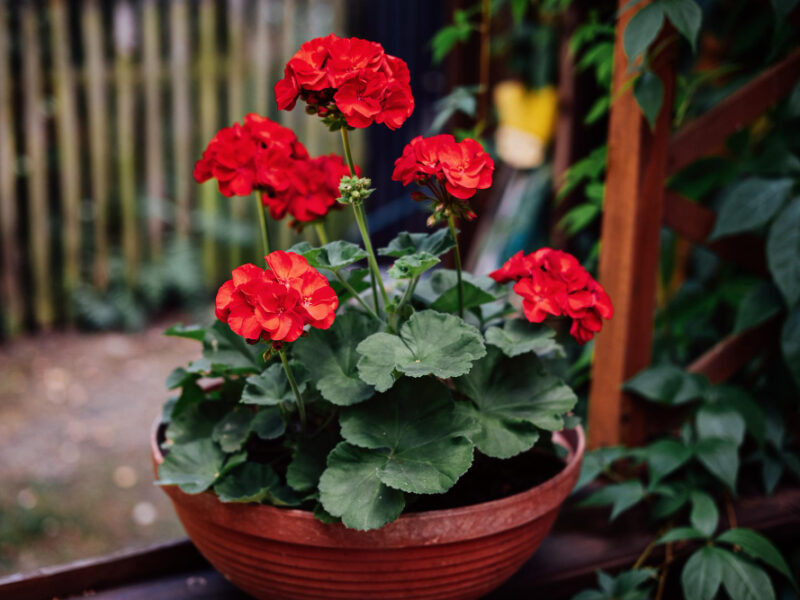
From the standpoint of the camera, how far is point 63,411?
2842 mm

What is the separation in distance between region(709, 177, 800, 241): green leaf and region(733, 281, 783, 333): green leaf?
5.2 inches

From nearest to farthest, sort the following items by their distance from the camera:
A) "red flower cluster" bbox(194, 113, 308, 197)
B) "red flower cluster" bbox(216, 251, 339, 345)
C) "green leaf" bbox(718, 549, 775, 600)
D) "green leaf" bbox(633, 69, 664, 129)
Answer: "red flower cluster" bbox(216, 251, 339, 345) < "red flower cluster" bbox(194, 113, 308, 197) < "green leaf" bbox(718, 549, 775, 600) < "green leaf" bbox(633, 69, 664, 129)

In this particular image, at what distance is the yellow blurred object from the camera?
8.19 feet

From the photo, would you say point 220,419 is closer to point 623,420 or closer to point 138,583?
point 138,583

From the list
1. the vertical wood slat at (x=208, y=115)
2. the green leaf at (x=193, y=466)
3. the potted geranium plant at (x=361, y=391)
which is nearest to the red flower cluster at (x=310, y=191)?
the potted geranium plant at (x=361, y=391)

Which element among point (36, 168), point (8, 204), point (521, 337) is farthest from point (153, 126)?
point (521, 337)

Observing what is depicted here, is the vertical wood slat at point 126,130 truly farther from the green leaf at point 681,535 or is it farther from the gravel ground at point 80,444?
the green leaf at point 681,535

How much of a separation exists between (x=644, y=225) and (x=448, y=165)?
2.01 feet

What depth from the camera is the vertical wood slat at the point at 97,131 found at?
349 centimetres

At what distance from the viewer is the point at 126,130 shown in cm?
365

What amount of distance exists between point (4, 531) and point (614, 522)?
→ 5.45ft

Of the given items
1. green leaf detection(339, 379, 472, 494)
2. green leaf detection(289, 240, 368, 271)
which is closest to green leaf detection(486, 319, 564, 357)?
green leaf detection(339, 379, 472, 494)

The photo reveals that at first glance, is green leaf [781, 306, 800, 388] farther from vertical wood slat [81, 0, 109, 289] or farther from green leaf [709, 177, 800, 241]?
vertical wood slat [81, 0, 109, 289]

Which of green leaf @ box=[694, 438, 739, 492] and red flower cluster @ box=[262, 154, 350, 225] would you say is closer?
red flower cluster @ box=[262, 154, 350, 225]
